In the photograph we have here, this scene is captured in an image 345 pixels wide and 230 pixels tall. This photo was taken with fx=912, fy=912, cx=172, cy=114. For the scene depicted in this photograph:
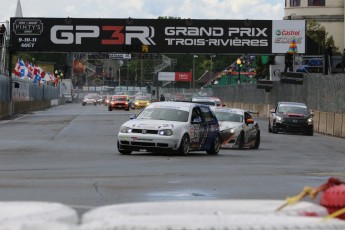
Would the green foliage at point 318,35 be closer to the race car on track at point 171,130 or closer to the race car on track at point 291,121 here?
the race car on track at point 291,121

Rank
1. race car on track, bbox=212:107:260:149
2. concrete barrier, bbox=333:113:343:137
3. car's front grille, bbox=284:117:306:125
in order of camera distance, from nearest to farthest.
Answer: race car on track, bbox=212:107:260:149
concrete barrier, bbox=333:113:343:137
car's front grille, bbox=284:117:306:125

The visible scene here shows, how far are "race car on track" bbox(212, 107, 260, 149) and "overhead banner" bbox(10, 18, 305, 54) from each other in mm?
33465

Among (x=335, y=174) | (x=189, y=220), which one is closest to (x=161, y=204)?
(x=189, y=220)

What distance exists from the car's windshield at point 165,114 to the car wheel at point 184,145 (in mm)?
604

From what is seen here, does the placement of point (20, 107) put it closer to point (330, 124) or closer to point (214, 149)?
point (330, 124)

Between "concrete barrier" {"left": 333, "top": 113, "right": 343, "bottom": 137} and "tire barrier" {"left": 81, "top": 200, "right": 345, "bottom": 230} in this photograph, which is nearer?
"tire barrier" {"left": 81, "top": 200, "right": 345, "bottom": 230}

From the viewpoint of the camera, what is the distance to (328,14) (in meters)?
102

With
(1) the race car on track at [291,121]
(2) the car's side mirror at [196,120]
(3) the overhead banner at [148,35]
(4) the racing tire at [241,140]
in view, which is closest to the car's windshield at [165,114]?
(2) the car's side mirror at [196,120]

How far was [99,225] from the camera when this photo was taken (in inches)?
135

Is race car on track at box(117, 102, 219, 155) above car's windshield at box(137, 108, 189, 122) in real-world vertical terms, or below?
below

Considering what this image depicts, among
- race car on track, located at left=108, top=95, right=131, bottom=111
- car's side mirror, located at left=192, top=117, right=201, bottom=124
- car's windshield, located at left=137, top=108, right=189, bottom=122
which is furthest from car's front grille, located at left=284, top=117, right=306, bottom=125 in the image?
race car on track, located at left=108, top=95, right=131, bottom=111

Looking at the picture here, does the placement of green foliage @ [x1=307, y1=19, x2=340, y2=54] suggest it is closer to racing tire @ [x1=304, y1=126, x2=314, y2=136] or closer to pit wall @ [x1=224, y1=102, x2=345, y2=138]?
pit wall @ [x1=224, y1=102, x2=345, y2=138]

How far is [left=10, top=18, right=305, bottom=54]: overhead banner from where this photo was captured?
63.1 metres

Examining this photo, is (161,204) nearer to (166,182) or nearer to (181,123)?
(166,182)
